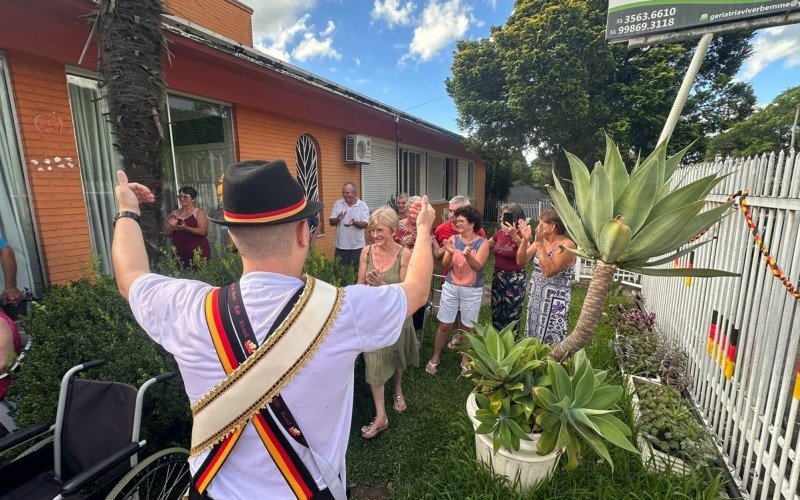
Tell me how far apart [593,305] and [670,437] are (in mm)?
1740

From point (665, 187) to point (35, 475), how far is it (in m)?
3.65

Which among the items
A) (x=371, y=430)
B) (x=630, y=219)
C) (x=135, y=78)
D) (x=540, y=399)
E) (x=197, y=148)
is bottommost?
(x=371, y=430)

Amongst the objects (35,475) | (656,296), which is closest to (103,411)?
(35,475)

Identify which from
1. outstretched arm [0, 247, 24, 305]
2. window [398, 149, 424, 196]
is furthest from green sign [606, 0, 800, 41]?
outstretched arm [0, 247, 24, 305]

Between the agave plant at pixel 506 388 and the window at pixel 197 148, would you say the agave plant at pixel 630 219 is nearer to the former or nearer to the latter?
the agave plant at pixel 506 388

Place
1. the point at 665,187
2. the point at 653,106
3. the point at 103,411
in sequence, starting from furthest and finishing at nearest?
the point at 653,106, the point at 103,411, the point at 665,187

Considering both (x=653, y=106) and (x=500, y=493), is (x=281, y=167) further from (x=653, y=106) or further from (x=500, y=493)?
(x=653, y=106)

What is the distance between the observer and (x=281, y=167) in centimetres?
127

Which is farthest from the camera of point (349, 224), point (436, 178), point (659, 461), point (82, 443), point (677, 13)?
point (436, 178)

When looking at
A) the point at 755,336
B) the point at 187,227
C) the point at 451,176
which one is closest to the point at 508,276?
the point at 755,336

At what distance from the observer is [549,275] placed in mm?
3408

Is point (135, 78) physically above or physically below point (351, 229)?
above

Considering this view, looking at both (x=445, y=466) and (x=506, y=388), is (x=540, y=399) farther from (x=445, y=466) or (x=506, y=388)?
(x=445, y=466)

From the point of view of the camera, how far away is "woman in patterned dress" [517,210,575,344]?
134 inches
